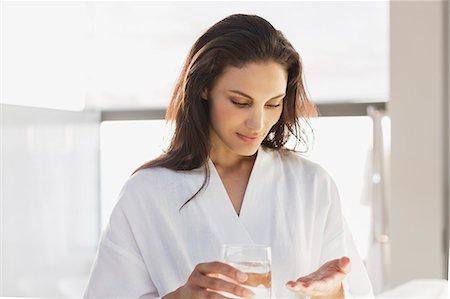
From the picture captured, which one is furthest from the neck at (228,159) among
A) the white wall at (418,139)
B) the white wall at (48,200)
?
the white wall at (418,139)

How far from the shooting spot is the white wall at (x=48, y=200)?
10.2 feet

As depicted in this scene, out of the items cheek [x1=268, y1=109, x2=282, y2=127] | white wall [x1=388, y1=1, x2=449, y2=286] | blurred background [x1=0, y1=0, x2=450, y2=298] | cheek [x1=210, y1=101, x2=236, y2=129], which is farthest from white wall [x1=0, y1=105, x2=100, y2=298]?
cheek [x1=268, y1=109, x2=282, y2=127]

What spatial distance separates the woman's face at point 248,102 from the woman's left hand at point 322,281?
0.31 metres

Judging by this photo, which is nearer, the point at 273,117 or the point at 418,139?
the point at 273,117

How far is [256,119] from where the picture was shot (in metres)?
1.46

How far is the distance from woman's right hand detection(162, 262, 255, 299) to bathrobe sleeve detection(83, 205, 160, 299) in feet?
1.06

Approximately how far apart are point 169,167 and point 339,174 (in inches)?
105

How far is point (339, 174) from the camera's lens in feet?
13.8

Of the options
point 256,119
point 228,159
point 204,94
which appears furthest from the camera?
point 228,159

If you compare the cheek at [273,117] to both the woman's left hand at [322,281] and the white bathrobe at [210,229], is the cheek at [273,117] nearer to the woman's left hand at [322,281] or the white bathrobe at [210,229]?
the white bathrobe at [210,229]

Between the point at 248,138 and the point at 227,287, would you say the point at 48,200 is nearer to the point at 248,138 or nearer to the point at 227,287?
the point at 248,138

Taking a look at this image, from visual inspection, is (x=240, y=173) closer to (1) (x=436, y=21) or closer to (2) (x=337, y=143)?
(1) (x=436, y=21)

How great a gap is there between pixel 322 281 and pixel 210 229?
0.38m

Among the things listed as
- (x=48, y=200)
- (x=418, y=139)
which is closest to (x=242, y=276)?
(x=418, y=139)
